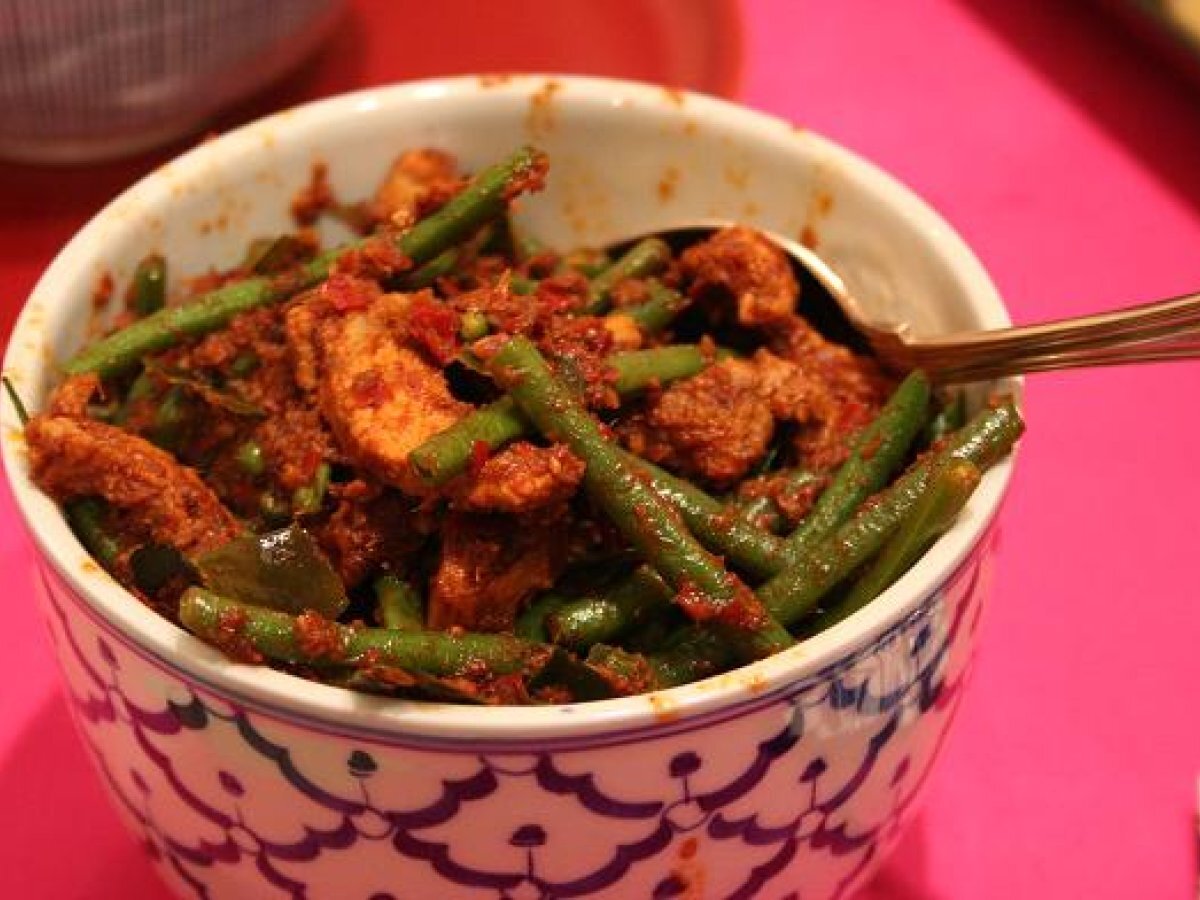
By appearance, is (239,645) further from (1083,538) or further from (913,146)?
(913,146)

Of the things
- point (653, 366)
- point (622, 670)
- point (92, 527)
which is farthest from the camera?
point (653, 366)

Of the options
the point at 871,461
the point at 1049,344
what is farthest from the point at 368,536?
the point at 1049,344

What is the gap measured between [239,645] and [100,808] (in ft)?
1.73

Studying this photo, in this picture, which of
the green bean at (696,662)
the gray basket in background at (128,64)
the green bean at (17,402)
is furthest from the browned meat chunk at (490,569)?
the gray basket in background at (128,64)

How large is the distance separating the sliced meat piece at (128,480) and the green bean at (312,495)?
2.1 inches

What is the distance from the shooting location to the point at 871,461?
1.16 meters

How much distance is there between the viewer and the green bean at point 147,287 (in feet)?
4.21

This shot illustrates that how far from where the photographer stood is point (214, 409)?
3.97 feet

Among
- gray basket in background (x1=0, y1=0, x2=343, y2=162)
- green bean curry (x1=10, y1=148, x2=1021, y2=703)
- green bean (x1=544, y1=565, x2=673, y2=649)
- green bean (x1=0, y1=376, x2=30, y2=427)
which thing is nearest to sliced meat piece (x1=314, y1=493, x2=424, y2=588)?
green bean curry (x1=10, y1=148, x2=1021, y2=703)

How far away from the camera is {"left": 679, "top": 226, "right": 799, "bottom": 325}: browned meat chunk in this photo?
1295mm

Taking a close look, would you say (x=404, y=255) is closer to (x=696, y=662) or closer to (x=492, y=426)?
(x=492, y=426)

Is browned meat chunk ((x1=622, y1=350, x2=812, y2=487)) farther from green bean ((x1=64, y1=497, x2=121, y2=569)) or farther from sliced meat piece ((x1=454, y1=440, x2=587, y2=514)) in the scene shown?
green bean ((x1=64, y1=497, x2=121, y2=569))

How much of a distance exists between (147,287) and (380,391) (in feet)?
1.10

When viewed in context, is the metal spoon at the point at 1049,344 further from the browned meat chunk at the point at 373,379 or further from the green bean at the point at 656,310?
the browned meat chunk at the point at 373,379
